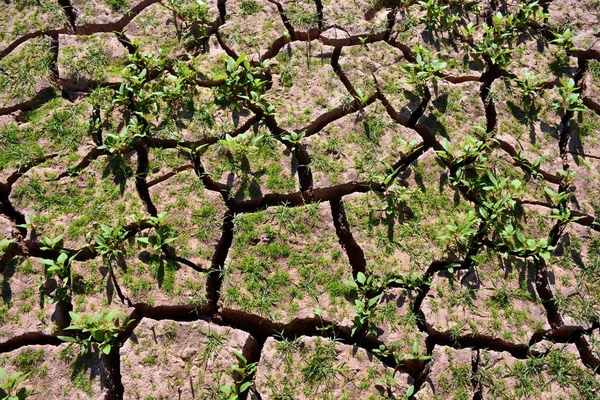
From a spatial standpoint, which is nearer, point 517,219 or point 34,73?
point 517,219

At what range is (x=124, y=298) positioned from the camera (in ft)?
9.99

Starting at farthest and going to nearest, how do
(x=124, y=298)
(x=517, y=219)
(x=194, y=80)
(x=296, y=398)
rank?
(x=194, y=80) → (x=517, y=219) → (x=124, y=298) → (x=296, y=398)

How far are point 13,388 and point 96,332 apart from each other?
1.58 feet

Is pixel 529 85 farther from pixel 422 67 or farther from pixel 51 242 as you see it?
pixel 51 242

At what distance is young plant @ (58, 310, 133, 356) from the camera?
2.84 meters

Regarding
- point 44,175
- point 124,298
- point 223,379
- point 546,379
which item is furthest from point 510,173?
point 44,175

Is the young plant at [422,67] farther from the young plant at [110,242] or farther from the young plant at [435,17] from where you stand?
the young plant at [110,242]

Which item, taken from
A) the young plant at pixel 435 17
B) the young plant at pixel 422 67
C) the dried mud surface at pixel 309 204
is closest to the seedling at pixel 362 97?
the dried mud surface at pixel 309 204

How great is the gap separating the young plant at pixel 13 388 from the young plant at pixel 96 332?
0.28 meters

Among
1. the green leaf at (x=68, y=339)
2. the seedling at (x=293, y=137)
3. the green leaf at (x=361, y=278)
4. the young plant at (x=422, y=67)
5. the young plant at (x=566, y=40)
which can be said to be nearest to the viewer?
the green leaf at (x=68, y=339)

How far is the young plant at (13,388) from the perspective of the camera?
2703mm

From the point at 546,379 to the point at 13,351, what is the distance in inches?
115

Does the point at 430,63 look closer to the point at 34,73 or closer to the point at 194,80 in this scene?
the point at 194,80

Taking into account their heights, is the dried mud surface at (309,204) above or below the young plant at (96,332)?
above
